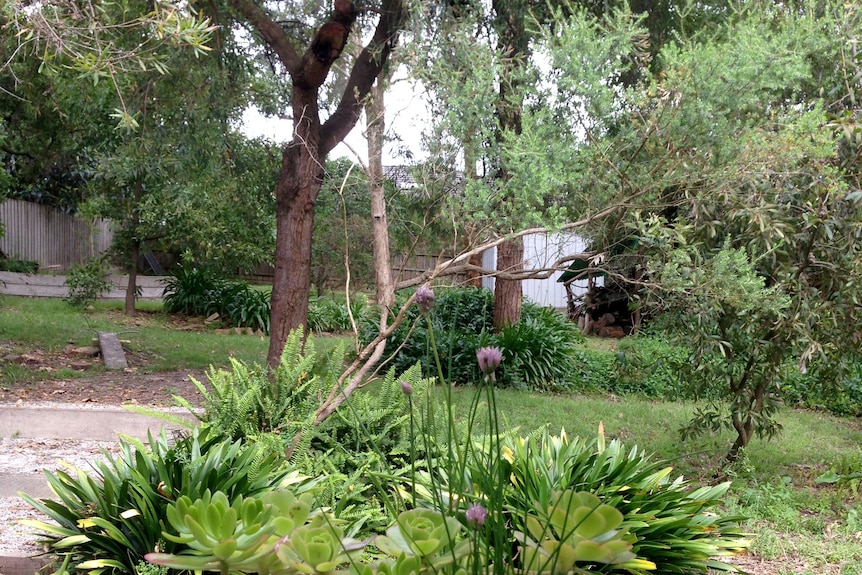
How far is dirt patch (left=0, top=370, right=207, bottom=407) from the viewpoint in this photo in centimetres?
738

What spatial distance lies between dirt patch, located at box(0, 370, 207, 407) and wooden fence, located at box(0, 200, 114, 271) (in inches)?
416

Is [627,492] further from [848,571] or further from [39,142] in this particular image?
[39,142]

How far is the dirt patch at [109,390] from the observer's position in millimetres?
7377

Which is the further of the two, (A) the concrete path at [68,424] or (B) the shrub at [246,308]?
(B) the shrub at [246,308]

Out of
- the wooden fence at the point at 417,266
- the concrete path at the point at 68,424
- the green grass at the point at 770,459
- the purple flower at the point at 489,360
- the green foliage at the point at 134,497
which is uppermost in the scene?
the wooden fence at the point at 417,266

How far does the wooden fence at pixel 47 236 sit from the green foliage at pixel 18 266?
21.0 inches

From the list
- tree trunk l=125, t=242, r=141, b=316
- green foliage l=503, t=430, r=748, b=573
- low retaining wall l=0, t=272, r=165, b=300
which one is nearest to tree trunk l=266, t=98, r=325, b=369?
green foliage l=503, t=430, r=748, b=573

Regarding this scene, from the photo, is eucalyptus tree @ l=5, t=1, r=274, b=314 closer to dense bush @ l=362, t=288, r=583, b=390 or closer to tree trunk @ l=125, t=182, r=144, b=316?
tree trunk @ l=125, t=182, r=144, b=316

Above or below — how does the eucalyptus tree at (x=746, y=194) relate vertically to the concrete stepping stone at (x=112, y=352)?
above

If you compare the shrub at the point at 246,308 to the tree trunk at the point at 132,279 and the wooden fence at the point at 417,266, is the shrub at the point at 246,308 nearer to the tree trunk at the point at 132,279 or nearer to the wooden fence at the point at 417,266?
the tree trunk at the point at 132,279

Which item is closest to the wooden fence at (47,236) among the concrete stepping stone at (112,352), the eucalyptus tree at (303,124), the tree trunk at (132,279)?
the tree trunk at (132,279)

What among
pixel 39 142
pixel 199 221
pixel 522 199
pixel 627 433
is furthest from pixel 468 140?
pixel 39 142

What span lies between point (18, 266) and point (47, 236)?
2.40 meters

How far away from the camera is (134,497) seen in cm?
317
